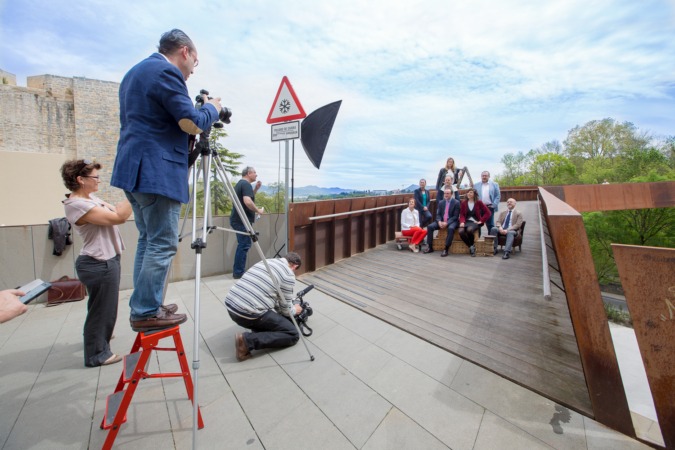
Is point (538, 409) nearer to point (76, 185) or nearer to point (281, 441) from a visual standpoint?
point (281, 441)

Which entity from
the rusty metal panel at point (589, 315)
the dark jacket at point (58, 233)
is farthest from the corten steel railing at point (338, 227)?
the rusty metal panel at point (589, 315)

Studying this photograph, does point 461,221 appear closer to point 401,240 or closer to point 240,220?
point 401,240

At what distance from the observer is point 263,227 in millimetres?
5910

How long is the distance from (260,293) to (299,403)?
109 cm

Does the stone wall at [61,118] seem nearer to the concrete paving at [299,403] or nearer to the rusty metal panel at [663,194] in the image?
the concrete paving at [299,403]

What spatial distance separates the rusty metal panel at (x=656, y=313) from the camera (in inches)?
71.1

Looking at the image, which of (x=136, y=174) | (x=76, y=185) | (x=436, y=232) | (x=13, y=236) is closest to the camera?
(x=136, y=174)

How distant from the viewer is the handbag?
3984 mm

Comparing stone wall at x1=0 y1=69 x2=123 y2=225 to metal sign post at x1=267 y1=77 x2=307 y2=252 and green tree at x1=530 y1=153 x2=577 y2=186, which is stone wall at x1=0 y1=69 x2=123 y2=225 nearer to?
metal sign post at x1=267 y1=77 x2=307 y2=252

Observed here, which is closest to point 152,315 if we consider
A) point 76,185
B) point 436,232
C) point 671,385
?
point 76,185

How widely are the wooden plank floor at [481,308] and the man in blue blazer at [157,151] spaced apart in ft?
8.13

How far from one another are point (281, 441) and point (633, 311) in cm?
230

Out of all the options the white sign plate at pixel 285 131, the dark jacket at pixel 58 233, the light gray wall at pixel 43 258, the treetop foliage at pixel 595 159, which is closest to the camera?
the light gray wall at pixel 43 258

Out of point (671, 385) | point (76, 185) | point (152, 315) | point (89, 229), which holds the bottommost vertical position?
point (671, 385)
